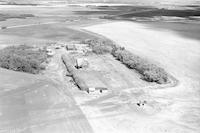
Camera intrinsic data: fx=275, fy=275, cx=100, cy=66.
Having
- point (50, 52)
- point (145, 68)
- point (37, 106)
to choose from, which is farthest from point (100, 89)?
point (50, 52)

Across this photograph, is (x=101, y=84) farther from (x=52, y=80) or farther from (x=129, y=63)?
(x=129, y=63)

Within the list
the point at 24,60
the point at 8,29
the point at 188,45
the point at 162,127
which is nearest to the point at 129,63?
the point at 24,60

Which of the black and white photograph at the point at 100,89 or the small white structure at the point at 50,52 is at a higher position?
the small white structure at the point at 50,52

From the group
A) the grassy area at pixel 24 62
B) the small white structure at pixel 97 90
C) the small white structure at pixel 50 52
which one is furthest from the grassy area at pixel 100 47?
the small white structure at pixel 97 90

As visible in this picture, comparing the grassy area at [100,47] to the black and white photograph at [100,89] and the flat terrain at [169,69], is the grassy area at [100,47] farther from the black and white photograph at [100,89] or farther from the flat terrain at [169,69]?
the flat terrain at [169,69]

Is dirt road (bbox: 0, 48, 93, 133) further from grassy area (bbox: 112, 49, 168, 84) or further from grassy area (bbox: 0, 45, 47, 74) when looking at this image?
grassy area (bbox: 112, 49, 168, 84)

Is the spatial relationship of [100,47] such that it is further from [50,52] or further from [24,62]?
[24,62]
